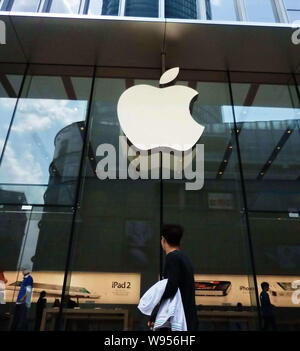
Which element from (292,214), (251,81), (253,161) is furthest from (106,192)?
(251,81)

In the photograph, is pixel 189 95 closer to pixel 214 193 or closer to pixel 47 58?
pixel 214 193

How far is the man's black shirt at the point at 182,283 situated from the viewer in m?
2.44

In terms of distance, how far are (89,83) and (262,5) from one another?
421 cm

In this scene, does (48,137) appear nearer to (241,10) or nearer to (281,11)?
(241,10)

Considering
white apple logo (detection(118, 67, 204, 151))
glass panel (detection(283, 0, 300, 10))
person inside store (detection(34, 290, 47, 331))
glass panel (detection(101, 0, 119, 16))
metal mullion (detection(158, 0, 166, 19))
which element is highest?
glass panel (detection(283, 0, 300, 10))

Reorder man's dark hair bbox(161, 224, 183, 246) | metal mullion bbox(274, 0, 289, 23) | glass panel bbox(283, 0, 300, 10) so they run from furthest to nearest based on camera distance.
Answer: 1. glass panel bbox(283, 0, 300, 10)
2. metal mullion bbox(274, 0, 289, 23)
3. man's dark hair bbox(161, 224, 183, 246)

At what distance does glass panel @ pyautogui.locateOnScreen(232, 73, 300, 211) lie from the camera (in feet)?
20.8

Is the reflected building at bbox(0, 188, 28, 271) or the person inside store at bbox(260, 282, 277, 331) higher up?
the reflected building at bbox(0, 188, 28, 271)

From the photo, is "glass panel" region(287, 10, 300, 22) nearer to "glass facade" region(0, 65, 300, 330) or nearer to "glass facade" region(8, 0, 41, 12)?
"glass facade" region(0, 65, 300, 330)

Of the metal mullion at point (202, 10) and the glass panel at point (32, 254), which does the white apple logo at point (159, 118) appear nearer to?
the metal mullion at point (202, 10)

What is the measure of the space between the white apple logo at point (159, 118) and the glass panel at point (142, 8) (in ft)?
4.31

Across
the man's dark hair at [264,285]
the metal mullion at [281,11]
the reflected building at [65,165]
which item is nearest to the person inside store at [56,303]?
the reflected building at [65,165]

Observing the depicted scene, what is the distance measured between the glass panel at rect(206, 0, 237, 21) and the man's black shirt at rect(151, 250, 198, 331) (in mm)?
5927

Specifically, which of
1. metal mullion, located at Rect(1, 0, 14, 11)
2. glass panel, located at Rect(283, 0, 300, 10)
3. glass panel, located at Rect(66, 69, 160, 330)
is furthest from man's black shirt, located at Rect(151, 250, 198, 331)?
glass panel, located at Rect(283, 0, 300, 10)
